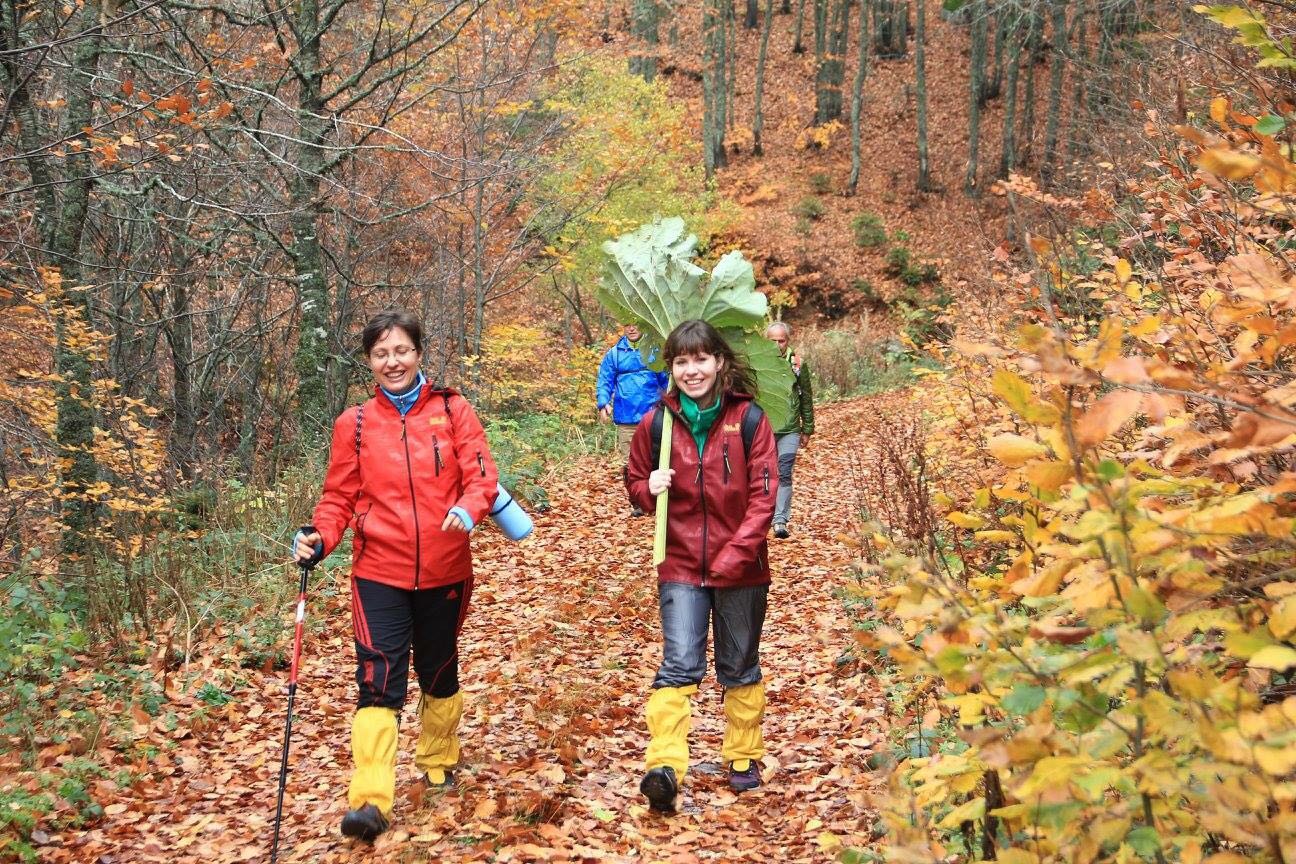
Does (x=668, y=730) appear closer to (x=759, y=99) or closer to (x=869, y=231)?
(x=869, y=231)

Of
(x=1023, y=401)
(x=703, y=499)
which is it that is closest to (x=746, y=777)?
(x=703, y=499)

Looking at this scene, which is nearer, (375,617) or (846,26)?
(375,617)

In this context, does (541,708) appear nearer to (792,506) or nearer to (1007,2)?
A: (792,506)

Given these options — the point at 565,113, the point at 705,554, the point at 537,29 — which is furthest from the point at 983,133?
the point at 705,554

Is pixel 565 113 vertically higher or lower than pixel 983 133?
lower

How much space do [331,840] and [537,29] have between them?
11.9 metres

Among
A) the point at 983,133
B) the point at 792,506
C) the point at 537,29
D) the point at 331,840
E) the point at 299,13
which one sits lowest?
the point at 331,840

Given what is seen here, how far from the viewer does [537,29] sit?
13602mm

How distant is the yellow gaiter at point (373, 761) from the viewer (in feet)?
13.5

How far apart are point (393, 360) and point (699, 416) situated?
143 centimetres

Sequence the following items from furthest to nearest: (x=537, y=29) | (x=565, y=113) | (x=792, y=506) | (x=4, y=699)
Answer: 1. (x=565, y=113)
2. (x=537, y=29)
3. (x=792, y=506)
4. (x=4, y=699)

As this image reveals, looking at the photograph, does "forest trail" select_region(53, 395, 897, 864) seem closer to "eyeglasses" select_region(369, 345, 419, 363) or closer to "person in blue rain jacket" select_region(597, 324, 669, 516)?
"person in blue rain jacket" select_region(597, 324, 669, 516)

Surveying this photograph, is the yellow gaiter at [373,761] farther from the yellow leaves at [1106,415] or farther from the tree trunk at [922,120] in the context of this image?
the tree trunk at [922,120]

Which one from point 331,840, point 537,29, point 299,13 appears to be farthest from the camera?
point 537,29
